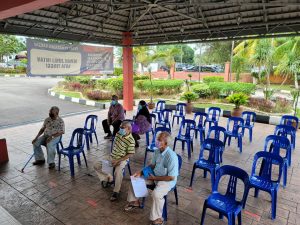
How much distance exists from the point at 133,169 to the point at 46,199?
1.85 m

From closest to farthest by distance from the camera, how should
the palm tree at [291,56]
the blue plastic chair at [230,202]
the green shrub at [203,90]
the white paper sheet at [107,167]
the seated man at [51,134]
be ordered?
1. the blue plastic chair at [230,202]
2. the white paper sheet at [107,167]
3. the seated man at [51,134]
4. the palm tree at [291,56]
5. the green shrub at [203,90]

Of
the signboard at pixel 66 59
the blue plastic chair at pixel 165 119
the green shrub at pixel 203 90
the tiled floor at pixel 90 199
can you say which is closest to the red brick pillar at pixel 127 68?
the signboard at pixel 66 59

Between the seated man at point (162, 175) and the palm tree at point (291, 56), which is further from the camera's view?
the palm tree at point (291, 56)

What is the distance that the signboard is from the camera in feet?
25.0

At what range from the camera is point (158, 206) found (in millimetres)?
3307

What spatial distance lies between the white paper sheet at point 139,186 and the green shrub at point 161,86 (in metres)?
12.1

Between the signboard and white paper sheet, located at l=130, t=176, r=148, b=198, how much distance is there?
590 centimetres

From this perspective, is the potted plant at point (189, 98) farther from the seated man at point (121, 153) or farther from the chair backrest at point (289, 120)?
the seated man at point (121, 153)

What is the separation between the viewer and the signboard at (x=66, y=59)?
7.63 m

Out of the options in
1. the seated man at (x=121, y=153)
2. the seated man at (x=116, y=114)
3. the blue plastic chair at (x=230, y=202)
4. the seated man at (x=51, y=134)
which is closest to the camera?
the blue plastic chair at (x=230, y=202)

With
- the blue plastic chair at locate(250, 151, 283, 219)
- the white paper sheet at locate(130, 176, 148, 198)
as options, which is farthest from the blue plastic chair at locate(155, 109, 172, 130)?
the white paper sheet at locate(130, 176, 148, 198)

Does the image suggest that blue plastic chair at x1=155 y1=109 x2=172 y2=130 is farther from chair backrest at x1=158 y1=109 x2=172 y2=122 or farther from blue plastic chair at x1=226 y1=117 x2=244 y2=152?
blue plastic chair at x1=226 y1=117 x2=244 y2=152

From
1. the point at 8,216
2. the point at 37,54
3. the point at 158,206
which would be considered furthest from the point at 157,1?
the point at 8,216

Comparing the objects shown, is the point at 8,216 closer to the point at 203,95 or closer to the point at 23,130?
the point at 23,130
